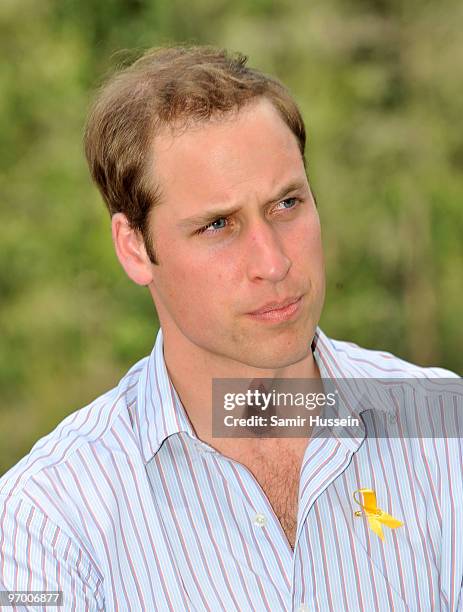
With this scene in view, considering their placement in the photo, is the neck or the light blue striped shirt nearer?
the light blue striped shirt

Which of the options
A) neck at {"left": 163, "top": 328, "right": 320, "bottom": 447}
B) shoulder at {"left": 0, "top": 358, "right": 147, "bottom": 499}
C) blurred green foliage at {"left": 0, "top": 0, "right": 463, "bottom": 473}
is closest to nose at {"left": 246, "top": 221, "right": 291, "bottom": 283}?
neck at {"left": 163, "top": 328, "right": 320, "bottom": 447}

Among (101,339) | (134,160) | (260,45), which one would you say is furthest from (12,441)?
(134,160)

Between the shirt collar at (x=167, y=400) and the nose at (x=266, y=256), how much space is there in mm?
279

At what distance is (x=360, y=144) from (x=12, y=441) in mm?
3187

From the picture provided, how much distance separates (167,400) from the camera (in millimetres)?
1698

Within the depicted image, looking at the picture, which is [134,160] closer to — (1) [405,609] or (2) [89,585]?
(2) [89,585]

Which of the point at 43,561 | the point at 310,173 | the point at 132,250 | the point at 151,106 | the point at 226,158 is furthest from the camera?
the point at 310,173

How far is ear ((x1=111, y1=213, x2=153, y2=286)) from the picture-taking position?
1.83m

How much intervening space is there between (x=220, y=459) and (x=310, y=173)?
16.8 feet

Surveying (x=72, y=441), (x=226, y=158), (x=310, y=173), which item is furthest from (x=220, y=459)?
(x=310, y=173)

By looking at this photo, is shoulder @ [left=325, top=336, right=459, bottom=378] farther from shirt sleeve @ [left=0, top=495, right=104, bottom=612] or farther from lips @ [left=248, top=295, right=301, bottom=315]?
shirt sleeve @ [left=0, top=495, right=104, bottom=612]

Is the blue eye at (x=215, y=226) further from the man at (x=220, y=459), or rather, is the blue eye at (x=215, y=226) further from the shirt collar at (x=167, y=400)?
the shirt collar at (x=167, y=400)

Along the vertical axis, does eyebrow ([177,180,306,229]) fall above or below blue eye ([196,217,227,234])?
above

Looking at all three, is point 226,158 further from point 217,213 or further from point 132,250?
point 132,250
